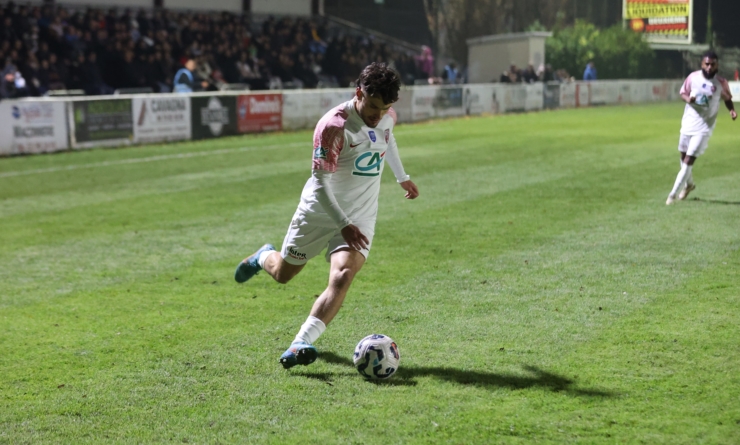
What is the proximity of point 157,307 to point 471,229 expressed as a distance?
4280 mm

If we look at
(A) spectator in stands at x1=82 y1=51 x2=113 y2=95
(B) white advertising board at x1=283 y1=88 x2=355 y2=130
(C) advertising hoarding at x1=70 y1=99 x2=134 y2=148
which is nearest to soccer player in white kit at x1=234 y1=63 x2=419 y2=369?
(C) advertising hoarding at x1=70 y1=99 x2=134 y2=148

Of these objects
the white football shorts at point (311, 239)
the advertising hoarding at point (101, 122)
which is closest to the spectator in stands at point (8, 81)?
the advertising hoarding at point (101, 122)

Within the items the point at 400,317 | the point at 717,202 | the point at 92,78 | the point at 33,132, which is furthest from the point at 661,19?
the point at 400,317

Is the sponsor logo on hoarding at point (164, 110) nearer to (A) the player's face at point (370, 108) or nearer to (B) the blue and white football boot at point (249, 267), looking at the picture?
(B) the blue and white football boot at point (249, 267)

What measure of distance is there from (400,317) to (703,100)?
7510 millimetres

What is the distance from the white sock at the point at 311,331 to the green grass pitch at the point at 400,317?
8.1 inches

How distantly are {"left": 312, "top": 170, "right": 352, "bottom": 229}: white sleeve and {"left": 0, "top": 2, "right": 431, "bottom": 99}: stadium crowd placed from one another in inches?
616

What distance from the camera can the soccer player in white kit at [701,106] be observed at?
11.9 meters

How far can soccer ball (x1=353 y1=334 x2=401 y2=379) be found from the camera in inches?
198

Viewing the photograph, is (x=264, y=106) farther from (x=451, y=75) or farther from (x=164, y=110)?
(x=451, y=75)

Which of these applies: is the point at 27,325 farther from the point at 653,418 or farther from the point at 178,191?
the point at 178,191

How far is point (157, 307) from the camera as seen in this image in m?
6.88

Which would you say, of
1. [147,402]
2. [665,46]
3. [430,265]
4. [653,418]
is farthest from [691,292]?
[665,46]

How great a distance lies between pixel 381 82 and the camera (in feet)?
16.5
